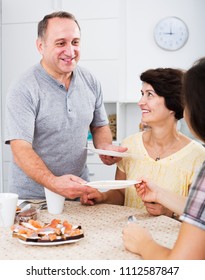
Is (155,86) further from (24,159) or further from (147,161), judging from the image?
(24,159)

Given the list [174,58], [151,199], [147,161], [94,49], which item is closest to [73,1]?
[94,49]

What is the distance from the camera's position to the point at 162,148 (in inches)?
80.3

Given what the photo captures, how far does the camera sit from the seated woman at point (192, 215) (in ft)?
3.30

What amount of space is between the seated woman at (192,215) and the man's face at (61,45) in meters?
1.08

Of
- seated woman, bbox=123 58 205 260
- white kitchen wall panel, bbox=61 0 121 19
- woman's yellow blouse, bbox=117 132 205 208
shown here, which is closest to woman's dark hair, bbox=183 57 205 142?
seated woman, bbox=123 58 205 260

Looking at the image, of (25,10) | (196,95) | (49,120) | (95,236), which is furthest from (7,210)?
(25,10)

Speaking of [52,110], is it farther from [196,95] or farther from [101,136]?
[196,95]

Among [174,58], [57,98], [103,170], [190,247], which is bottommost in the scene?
[103,170]

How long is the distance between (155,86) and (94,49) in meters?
1.99

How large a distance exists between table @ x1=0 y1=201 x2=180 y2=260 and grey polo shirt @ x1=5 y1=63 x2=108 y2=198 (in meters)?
0.39

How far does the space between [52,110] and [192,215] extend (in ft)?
3.86

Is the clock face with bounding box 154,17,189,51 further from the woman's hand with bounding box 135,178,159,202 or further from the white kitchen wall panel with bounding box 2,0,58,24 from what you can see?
the woman's hand with bounding box 135,178,159,202

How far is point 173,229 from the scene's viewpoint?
1.45 meters

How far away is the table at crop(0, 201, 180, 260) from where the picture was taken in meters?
1.23
